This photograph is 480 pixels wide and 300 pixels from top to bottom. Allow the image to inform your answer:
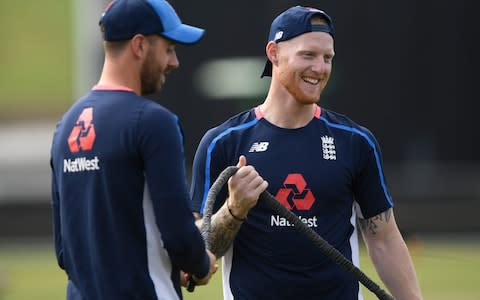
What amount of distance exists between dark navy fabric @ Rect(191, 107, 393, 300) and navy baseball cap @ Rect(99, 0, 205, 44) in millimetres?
1172

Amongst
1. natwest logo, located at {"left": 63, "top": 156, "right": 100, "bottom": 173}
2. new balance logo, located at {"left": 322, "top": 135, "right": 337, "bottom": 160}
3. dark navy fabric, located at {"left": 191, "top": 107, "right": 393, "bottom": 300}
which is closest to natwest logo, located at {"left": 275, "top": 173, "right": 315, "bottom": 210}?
dark navy fabric, located at {"left": 191, "top": 107, "right": 393, "bottom": 300}

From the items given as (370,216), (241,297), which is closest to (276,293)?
(241,297)

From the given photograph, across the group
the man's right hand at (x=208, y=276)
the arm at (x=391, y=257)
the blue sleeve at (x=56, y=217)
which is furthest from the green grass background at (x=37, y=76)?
the man's right hand at (x=208, y=276)

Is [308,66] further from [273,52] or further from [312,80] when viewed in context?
[273,52]

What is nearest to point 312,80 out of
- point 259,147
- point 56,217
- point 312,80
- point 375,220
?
point 312,80

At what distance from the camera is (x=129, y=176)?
14.5 ft

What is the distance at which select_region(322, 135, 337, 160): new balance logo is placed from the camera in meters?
5.63

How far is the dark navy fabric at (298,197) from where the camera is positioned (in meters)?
5.56

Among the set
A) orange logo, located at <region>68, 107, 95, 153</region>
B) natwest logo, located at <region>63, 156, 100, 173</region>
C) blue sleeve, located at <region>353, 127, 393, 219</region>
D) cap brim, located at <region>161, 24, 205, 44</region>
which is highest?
cap brim, located at <region>161, 24, 205, 44</region>

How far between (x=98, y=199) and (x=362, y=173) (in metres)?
1.57

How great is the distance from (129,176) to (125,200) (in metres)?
0.09

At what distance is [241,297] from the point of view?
18.5 feet

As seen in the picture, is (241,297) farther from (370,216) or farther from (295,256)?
(370,216)

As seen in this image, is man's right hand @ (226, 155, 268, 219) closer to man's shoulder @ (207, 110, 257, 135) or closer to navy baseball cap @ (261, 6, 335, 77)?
man's shoulder @ (207, 110, 257, 135)
